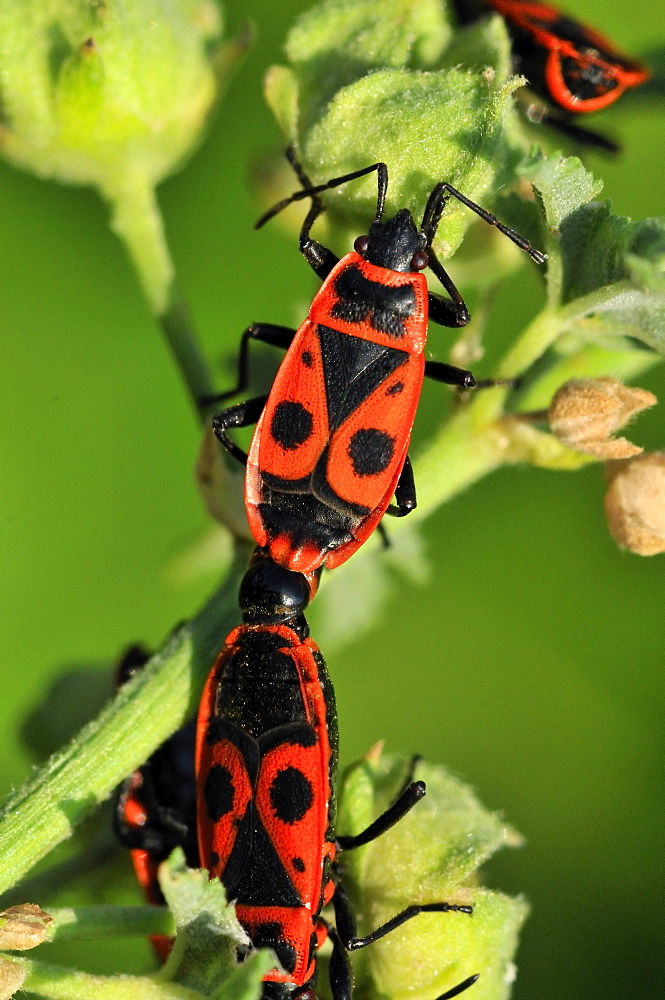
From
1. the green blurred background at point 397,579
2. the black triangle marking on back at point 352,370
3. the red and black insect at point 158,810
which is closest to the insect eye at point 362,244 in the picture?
the black triangle marking on back at point 352,370

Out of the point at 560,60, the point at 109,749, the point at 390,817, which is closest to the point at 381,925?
the point at 390,817

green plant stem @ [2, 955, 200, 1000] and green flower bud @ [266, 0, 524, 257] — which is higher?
green flower bud @ [266, 0, 524, 257]

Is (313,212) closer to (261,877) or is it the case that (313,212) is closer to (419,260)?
(419,260)

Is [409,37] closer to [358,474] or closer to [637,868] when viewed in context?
[358,474]

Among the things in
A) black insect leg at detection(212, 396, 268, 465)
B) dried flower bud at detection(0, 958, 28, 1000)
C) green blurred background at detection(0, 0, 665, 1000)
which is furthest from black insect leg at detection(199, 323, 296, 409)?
green blurred background at detection(0, 0, 665, 1000)

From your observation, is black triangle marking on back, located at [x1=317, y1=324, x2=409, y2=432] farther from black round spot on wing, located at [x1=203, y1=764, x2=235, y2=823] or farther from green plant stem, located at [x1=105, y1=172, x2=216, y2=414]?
black round spot on wing, located at [x1=203, y1=764, x2=235, y2=823]

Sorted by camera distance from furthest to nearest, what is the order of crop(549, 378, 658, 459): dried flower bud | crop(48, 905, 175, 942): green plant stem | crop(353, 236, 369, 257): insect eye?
crop(353, 236, 369, 257): insect eye < crop(549, 378, 658, 459): dried flower bud < crop(48, 905, 175, 942): green plant stem
